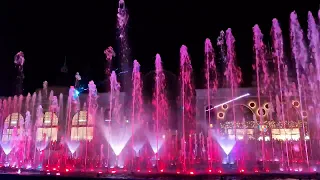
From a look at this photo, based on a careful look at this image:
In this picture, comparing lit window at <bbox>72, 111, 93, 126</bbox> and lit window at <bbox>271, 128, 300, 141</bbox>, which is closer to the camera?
lit window at <bbox>271, 128, 300, 141</bbox>

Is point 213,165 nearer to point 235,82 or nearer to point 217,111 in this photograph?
point 217,111

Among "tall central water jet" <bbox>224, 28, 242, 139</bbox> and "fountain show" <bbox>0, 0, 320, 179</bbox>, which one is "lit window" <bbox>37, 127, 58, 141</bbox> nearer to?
"fountain show" <bbox>0, 0, 320, 179</bbox>

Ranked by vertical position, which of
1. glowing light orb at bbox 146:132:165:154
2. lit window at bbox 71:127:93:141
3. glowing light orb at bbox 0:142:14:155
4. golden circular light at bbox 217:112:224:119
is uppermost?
golden circular light at bbox 217:112:224:119

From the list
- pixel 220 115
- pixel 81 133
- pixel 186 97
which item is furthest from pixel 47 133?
pixel 220 115

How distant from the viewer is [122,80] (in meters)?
47.9

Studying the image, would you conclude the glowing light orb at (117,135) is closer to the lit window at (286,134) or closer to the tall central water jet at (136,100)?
the tall central water jet at (136,100)

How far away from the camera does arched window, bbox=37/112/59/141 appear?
45250 millimetres

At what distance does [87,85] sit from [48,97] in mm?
7332

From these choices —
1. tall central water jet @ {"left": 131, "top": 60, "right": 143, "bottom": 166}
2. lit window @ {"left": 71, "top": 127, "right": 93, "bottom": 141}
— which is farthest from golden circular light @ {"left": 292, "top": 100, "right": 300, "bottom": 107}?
lit window @ {"left": 71, "top": 127, "right": 93, "bottom": 141}

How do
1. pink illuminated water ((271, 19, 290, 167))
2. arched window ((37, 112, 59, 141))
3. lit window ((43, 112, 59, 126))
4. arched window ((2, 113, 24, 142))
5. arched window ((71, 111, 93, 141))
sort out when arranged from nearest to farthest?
1. pink illuminated water ((271, 19, 290, 167))
2. arched window ((71, 111, 93, 141))
3. arched window ((37, 112, 59, 141))
4. lit window ((43, 112, 59, 126))
5. arched window ((2, 113, 24, 142))

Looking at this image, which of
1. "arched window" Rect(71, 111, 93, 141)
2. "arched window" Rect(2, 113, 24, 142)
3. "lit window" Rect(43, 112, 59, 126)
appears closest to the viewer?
"arched window" Rect(71, 111, 93, 141)

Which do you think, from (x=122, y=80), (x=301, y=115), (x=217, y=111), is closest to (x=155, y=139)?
(x=217, y=111)

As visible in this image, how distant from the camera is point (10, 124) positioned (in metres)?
46.9

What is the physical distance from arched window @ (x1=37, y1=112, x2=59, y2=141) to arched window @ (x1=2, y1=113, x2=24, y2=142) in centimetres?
289
